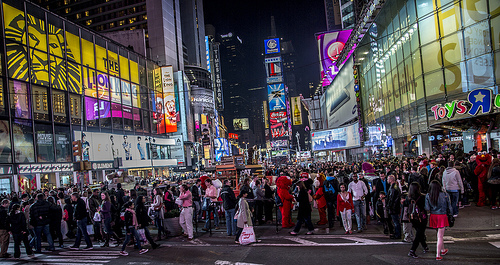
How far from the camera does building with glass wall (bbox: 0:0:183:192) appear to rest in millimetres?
31500

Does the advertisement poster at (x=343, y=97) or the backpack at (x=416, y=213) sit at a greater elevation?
the advertisement poster at (x=343, y=97)

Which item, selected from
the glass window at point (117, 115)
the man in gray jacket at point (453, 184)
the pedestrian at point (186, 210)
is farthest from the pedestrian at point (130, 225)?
the glass window at point (117, 115)

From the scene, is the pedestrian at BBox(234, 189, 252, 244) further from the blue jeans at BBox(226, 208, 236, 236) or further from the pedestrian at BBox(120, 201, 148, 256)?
the pedestrian at BBox(120, 201, 148, 256)

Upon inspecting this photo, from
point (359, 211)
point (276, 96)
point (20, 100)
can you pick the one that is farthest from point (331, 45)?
point (359, 211)

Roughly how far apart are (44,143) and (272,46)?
89.6m

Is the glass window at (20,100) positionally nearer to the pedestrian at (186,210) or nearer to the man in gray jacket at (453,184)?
the pedestrian at (186,210)

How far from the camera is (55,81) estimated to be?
36.7 meters

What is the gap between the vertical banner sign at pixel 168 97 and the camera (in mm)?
59094

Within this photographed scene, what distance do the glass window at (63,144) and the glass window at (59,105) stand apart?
3.11ft

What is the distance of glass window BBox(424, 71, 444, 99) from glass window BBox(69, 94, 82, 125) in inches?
1367

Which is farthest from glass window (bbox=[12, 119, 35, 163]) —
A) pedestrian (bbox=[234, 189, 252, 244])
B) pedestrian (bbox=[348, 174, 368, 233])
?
pedestrian (bbox=[348, 174, 368, 233])

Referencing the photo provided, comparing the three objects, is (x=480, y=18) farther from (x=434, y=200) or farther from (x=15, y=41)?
(x=15, y=41)

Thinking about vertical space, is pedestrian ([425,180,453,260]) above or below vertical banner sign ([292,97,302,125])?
below

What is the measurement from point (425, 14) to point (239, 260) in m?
21.9
